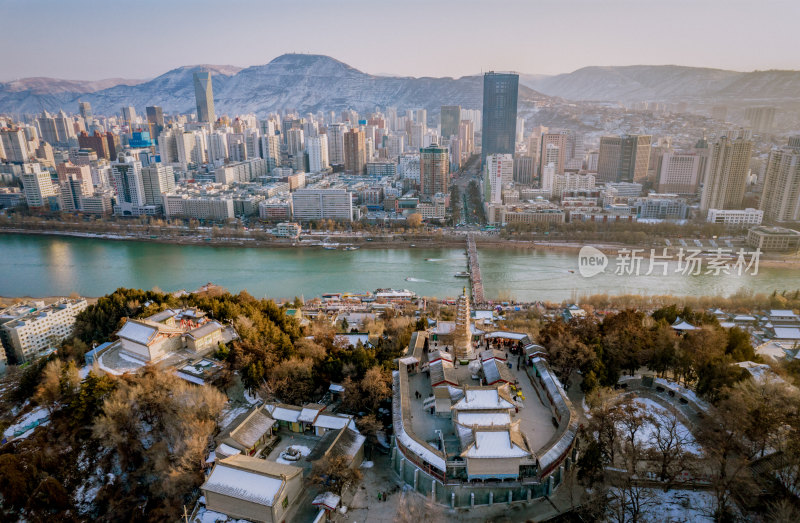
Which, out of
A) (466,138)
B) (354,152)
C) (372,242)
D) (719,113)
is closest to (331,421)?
(372,242)

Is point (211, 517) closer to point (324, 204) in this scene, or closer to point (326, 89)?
point (324, 204)

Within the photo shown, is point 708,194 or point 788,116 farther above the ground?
point 788,116

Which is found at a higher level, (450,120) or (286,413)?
(450,120)

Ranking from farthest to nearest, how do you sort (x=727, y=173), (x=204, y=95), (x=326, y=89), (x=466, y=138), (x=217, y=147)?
(x=326, y=89)
(x=204, y=95)
(x=466, y=138)
(x=217, y=147)
(x=727, y=173)

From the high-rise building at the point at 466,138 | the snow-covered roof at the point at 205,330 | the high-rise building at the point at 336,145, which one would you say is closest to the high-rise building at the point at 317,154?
the high-rise building at the point at 336,145

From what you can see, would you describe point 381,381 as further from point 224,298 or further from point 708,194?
point 708,194

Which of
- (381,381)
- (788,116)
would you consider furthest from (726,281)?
(788,116)

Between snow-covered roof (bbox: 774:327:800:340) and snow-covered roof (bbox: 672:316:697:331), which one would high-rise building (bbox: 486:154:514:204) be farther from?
snow-covered roof (bbox: 672:316:697:331)
